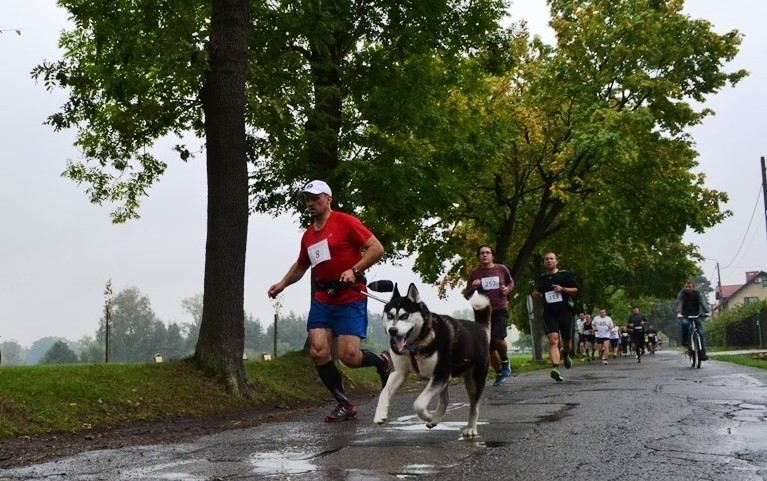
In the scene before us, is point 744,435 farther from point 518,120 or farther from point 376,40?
point 518,120

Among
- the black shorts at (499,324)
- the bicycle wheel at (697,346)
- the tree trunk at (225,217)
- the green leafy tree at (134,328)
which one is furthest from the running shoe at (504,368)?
the green leafy tree at (134,328)

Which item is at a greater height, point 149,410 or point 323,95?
point 323,95

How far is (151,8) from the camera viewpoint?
46.3ft

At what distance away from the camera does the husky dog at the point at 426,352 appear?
6.94 metres

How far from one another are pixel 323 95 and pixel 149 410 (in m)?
7.72

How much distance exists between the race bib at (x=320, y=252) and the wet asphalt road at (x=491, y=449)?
62.7 inches

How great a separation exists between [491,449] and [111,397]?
5.55 metres

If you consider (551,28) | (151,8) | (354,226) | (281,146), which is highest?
(551,28)

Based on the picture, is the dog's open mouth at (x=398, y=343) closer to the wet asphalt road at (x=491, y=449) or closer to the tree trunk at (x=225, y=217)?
the wet asphalt road at (x=491, y=449)

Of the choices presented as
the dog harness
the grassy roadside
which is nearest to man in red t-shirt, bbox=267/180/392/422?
the dog harness

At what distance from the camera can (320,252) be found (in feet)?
27.8

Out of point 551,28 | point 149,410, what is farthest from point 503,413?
point 551,28

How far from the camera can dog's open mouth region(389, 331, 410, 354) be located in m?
6.89

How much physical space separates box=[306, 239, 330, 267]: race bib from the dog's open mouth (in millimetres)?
1679
